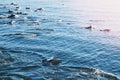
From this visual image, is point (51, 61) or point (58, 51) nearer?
point (51, 61)

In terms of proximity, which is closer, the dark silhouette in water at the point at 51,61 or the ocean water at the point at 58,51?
the ocean water at the point at 58,51

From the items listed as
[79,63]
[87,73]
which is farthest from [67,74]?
[79,63]

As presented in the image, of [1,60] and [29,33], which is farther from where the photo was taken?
[29,33]

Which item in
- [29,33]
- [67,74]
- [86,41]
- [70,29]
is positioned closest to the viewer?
[67,74]

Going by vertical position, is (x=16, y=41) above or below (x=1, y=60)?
above

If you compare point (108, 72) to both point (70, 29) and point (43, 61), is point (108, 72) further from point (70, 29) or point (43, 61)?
point (70, 29)

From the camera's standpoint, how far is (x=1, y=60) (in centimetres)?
1877

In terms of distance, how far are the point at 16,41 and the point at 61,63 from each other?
297 inches

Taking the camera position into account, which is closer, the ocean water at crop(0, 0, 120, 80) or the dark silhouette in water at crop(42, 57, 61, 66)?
the ocean water at crop(0, 0, 120, 80)

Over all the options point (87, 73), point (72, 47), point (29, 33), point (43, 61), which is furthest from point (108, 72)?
point (29, 33)

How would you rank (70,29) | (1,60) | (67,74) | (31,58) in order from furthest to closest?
(70,29)
(31,58)
(1,60)
(67,74)

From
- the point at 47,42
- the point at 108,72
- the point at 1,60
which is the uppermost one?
the point at 47,42

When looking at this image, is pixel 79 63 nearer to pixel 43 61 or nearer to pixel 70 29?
pixel 43 61

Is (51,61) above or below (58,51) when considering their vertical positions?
below
